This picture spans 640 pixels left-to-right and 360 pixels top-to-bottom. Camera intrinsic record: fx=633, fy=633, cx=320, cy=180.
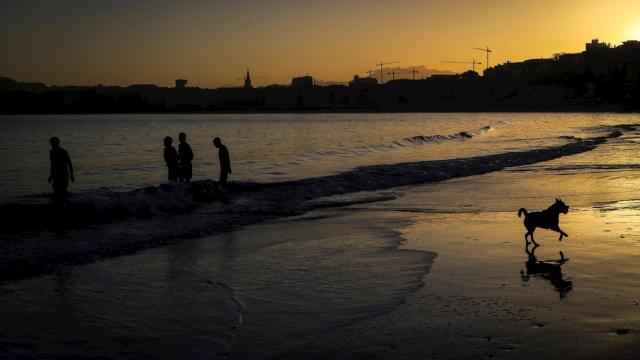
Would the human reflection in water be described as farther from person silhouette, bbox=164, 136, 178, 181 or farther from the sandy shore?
person silhouette, bbox=164, 136, 178, 181

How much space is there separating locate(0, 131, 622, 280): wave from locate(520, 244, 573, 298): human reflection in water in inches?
267

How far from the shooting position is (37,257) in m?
10.9

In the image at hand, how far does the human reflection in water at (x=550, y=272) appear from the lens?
8.00m

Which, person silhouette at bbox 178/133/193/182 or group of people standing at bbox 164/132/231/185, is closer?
group of people standing at bbox 164/132/231/185

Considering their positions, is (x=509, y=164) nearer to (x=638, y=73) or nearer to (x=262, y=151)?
(x=262, y=151)

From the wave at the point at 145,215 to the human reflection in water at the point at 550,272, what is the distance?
679cm

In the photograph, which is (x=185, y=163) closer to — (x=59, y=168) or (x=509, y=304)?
(x=59, y=168)

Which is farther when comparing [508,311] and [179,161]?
[179,161]

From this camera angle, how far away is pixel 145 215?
648 inches

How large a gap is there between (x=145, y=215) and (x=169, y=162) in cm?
258

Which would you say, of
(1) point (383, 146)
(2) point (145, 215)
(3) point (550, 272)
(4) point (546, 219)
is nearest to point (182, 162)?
(2) point (145, 215)

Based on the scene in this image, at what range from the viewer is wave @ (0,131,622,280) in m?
11.5

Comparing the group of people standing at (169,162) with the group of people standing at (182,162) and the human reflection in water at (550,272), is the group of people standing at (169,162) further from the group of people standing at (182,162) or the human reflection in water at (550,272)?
the human reflection in water at (550,272)

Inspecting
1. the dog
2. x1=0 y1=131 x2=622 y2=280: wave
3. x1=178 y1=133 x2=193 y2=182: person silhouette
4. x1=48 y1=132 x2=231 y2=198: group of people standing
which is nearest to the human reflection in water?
the dog
